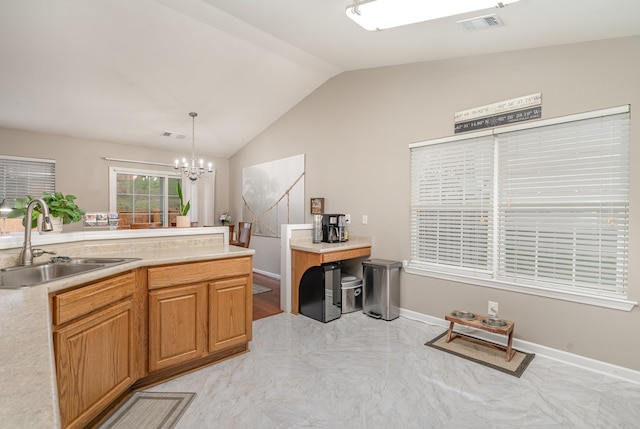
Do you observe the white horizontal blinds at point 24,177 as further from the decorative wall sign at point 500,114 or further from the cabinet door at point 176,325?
the decorative wall sign at point 500,114

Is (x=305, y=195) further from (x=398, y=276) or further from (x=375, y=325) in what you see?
(x=375, y=325)

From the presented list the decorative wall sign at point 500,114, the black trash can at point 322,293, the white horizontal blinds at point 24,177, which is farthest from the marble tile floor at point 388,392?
the white horizontal blinds at point 24,177

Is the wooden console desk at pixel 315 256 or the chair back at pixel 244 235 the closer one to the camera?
the wooden console desk at pixel 315 256

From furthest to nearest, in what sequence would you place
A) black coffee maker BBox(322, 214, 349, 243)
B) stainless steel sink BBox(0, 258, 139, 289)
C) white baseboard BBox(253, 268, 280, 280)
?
white baseboard BBox(253, 268, 280, 280) < black coffee maker BBox(322, 214, 349, 243) < stainless steel sink BBox(0, 258, 139, 289)

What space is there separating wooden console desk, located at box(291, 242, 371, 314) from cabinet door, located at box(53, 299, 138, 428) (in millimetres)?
1887

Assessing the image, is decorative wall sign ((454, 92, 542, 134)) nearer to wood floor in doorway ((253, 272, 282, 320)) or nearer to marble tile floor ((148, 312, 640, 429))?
marble tile floor ((148, 312, 640, 429))

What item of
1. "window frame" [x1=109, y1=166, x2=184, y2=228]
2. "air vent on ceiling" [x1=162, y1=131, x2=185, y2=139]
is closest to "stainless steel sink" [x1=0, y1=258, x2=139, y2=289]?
"air vent on ceiling" [x1=162, y1=131, x2=185, y2=139]

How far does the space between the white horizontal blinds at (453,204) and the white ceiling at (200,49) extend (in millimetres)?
946

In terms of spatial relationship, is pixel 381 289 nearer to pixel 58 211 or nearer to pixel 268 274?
pixel 268 274

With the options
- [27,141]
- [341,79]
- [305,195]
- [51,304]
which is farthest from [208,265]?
[27,141]

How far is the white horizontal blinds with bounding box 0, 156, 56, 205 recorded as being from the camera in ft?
15.1

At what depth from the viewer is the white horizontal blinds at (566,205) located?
2.38 metres

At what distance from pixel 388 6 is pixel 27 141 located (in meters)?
5.52

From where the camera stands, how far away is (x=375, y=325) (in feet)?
11.1
